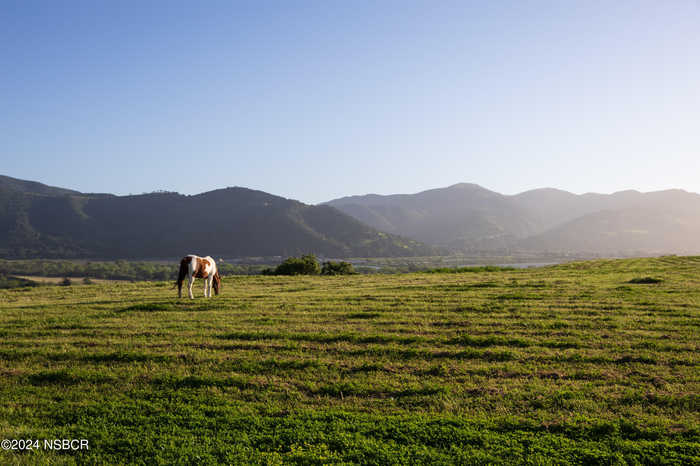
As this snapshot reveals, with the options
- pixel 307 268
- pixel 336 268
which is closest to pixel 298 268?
pixel 307 268

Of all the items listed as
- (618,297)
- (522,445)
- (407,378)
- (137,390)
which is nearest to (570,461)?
(522,445)

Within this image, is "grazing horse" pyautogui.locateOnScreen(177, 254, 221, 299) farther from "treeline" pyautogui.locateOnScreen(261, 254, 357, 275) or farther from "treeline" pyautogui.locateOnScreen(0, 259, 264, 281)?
"treeline" pyautogui.locateOnScreen(0, 259, 264, 281)

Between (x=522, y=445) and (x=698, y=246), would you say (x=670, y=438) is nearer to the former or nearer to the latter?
(x=522, y=445)

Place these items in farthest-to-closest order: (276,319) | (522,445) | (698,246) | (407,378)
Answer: (698,246), (276,319), (407,378), (522,445)

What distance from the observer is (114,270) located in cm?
9875

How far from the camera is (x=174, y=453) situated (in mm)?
5832

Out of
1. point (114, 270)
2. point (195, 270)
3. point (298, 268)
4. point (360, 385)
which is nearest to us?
point (360, 385)

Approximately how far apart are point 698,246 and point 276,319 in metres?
231

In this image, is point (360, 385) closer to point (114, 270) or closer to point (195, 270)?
point (195, 270)

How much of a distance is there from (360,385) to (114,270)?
107245 mm

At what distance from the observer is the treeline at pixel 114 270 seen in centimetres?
8762

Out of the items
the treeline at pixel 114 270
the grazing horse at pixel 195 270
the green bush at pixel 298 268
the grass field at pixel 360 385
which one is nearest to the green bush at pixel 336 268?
the green bush at pixel 298 268

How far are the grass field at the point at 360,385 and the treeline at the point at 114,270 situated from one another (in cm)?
7085

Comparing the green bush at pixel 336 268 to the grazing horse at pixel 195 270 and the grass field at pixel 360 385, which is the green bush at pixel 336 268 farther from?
the grass field at pixel 360 385
